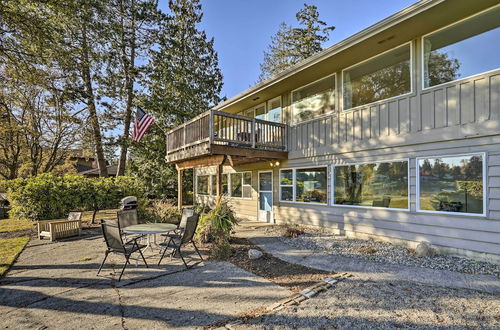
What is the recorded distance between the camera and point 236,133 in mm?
8648

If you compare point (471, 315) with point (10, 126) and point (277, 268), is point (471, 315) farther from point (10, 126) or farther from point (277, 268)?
point (10, 126)

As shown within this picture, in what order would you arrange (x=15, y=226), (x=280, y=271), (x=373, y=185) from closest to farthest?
(x=280, y=271), (x=373, y=185), (x=15, y=226)

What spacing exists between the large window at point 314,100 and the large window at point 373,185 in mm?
2138

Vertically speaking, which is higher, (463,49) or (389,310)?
(463,49)

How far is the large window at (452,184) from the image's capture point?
16.5ft

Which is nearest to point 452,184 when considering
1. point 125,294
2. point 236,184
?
point 125,294

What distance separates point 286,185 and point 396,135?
14.2ft

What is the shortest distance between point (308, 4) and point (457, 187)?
2266cm

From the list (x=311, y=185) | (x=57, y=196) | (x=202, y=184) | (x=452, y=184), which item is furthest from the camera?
(x=202, y=184)

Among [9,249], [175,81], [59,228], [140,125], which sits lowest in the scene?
[9,249]

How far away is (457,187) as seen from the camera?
5.26m

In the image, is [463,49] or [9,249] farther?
[9,249]

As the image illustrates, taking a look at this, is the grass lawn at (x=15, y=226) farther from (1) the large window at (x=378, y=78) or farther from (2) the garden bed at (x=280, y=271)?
(1) the large window at (x=378, y=78)

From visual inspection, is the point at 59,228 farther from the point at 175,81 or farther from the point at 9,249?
the point at 175,81
